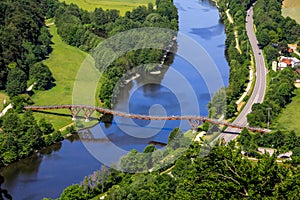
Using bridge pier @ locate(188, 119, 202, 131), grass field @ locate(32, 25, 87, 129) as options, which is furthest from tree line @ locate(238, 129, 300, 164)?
grass field @ locate(32, 25, 87, 129)

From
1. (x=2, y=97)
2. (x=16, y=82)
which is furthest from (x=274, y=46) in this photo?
(x=2, y=97)

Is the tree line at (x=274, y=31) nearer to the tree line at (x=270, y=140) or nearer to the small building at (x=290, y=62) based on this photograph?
the small building at (x=290, y=62)

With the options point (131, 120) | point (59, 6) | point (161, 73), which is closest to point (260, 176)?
point (131, 120)

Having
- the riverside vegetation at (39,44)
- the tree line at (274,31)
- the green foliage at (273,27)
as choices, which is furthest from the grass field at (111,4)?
the tree line at (274,31)

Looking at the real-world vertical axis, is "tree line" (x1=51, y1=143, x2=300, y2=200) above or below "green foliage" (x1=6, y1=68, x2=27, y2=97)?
→ above

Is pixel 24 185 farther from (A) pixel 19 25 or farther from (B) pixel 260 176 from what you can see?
(A) pixel 19 25

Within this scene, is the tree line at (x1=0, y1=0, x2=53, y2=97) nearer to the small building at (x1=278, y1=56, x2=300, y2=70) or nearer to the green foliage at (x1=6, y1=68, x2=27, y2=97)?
the green foliage at (x1=6, y1=68, x2=27, y2=97)
